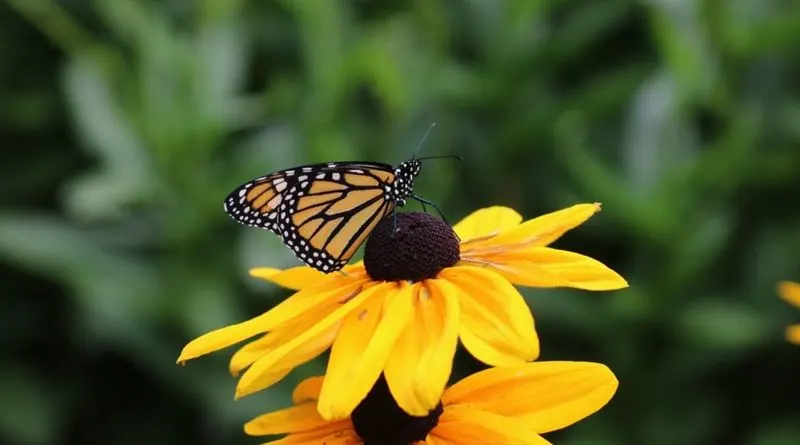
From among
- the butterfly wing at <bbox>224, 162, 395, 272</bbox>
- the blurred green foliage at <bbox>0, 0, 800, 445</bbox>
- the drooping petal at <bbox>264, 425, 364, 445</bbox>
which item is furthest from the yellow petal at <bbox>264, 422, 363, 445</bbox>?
the blurred green foliage at <bbox>0, 0, 800, 445</bbox>

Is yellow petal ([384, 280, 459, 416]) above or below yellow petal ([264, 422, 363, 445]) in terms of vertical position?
above

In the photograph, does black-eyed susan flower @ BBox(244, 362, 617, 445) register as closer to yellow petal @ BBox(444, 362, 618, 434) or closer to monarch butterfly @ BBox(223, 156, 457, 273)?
yellow petal @ BBox(444, 362, 618, 434)

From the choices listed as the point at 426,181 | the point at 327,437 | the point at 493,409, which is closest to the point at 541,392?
the point at 493,409

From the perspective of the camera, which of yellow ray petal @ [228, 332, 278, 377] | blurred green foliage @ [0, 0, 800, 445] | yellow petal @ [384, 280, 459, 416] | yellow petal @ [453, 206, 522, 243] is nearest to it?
yellow petal @ [384, 280, 459, 416]

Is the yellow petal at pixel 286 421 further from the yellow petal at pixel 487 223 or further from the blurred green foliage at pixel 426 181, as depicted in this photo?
the blurred green foliage at pixel 426 181

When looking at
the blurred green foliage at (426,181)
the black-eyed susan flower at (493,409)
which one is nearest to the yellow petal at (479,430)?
the black-eyed susan flower at (493,409)

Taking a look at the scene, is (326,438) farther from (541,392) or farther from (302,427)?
(541,392)
